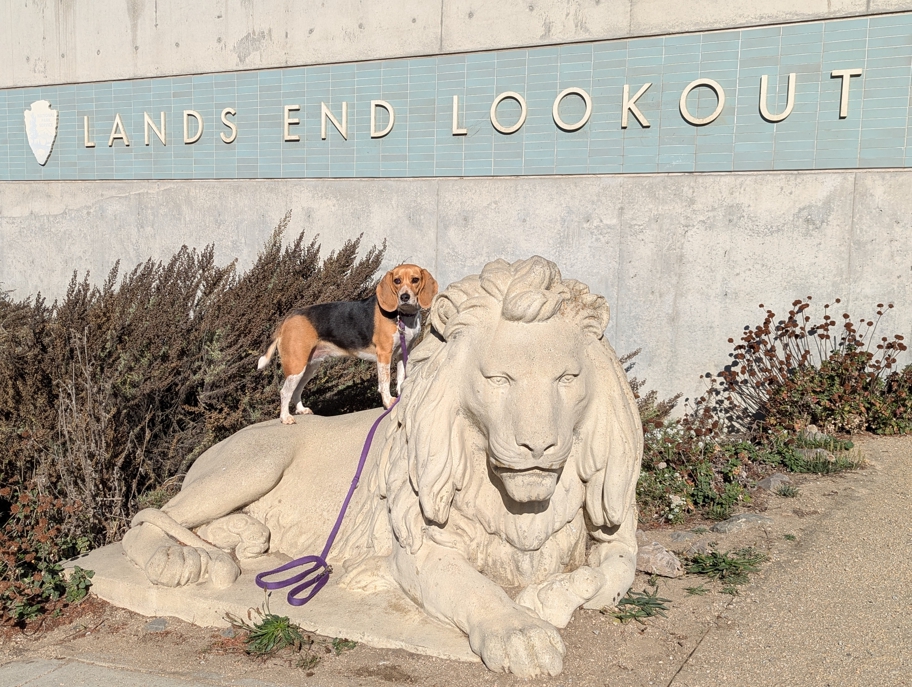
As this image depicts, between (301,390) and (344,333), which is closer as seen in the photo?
(344,333)

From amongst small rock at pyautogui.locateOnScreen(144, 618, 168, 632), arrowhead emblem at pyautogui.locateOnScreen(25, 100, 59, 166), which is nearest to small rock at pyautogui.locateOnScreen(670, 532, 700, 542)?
small rock at pyautogui.locateOnScreen(144, 618, 168, 632)

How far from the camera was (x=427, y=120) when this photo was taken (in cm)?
812

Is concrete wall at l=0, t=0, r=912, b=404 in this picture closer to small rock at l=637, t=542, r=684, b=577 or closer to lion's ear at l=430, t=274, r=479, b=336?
small rock at l=637, t=542, r=684, b=577

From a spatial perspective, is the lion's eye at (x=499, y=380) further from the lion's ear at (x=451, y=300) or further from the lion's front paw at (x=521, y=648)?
the lion's front paw at (x=521, y=648)

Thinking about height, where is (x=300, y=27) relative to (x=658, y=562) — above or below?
above

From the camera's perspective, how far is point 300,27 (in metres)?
8.71

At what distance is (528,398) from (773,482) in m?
3.14

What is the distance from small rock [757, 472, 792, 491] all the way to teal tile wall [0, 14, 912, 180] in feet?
9.35

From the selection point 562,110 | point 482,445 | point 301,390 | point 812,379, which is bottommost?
point 812,379

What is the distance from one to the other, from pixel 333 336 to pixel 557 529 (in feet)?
6.74

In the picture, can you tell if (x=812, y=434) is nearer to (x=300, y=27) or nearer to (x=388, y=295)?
(x=388, y=295)

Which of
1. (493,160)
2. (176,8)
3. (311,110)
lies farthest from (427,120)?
(176,8)

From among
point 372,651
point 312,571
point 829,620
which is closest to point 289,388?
point 312,571

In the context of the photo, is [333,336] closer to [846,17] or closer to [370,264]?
[370,264]
